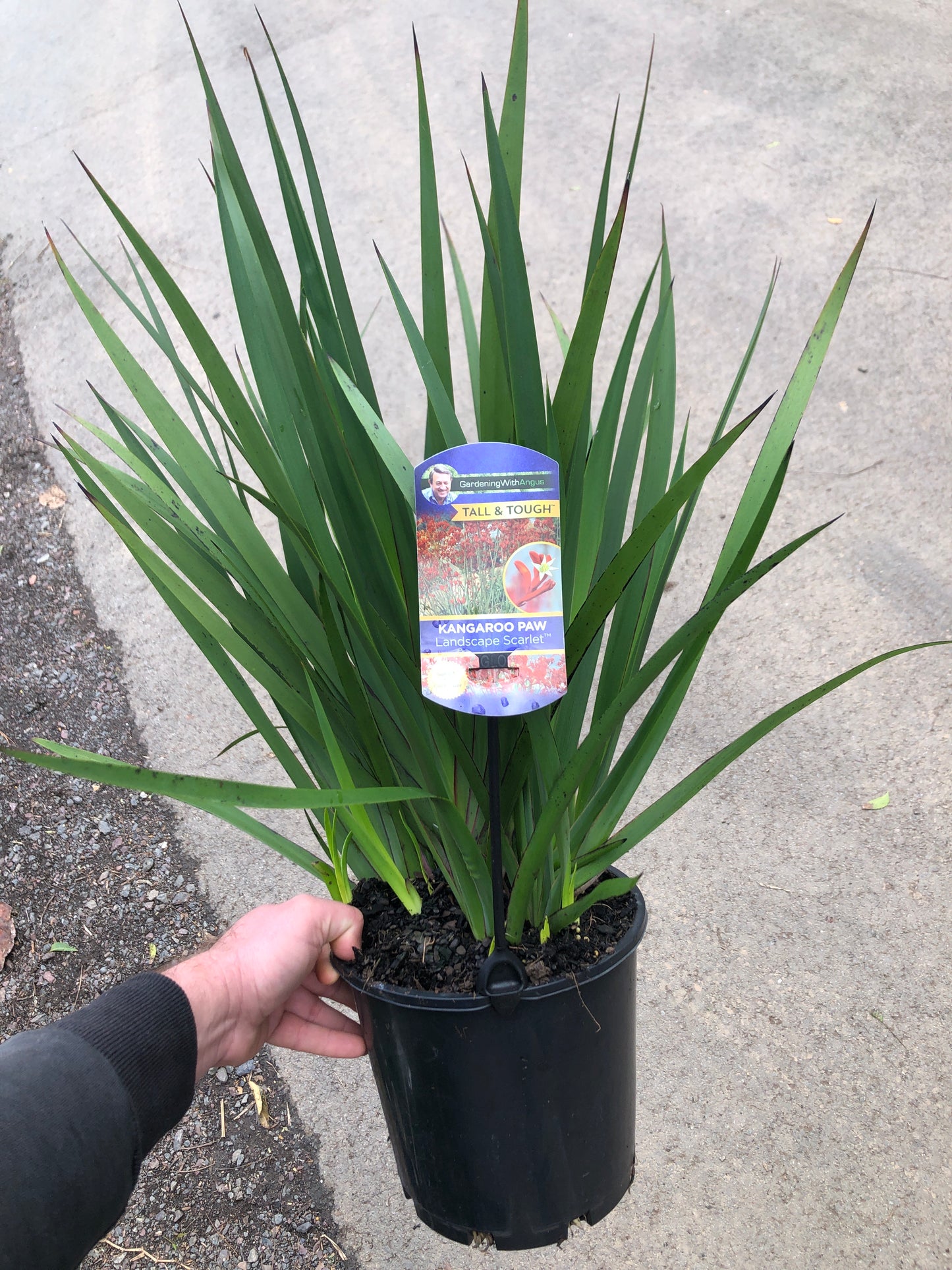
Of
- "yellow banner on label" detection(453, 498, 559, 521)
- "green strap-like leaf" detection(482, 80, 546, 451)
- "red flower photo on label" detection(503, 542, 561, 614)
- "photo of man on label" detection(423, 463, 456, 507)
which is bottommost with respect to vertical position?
"red flower photo on label" detection(503, 542, 561, 614)

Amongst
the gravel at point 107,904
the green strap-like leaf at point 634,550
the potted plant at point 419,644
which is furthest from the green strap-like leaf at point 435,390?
the gravel at point 107,904

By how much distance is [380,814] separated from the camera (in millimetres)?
837

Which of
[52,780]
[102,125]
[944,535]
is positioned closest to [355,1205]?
[52,780]

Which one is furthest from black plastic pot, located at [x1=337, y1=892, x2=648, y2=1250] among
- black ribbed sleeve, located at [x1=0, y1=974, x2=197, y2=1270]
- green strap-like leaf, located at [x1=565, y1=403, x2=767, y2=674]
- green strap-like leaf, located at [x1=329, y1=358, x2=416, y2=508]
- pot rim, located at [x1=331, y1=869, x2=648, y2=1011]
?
green strap-like leaf, located at [x1=329, y1=358, x2=416, y2=508]

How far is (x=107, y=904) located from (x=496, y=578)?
3.41 feet

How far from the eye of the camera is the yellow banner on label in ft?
2.05

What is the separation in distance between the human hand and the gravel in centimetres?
41

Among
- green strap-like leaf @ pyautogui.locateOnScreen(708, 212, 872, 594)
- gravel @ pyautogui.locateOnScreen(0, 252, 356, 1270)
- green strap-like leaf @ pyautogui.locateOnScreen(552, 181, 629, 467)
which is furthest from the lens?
gravel @ pyautogui.locateOnScreen(0, 252, 356, 1270)

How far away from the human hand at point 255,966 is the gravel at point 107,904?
1.34 ft

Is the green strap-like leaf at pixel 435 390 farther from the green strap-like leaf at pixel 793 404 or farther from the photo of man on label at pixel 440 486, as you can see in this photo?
the green strap-like leaf at pixel 793 404

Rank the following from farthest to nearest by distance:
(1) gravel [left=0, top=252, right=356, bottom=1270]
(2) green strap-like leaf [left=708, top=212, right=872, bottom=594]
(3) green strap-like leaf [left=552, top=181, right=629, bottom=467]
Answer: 1. (1) gravel [left=0, top=252, right=356, bottom=1270]
2. (2) green strap-like leaf [left=708, top=212, right=872, bottom=594]
3. (3) green strap-like leaf [left=552, top=181, right=629, bottom=467]

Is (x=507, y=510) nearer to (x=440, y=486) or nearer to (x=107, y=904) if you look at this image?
(x=440, y=486)

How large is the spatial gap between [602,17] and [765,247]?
1178 mm

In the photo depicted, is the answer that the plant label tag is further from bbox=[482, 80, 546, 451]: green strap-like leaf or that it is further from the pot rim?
the pot rim
